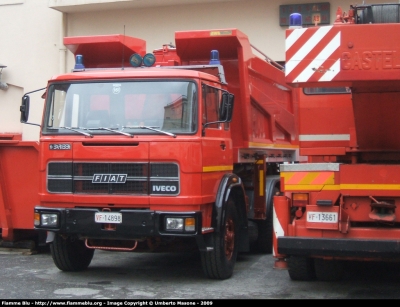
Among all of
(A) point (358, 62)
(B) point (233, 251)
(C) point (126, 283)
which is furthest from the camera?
(B) point (233, 251)

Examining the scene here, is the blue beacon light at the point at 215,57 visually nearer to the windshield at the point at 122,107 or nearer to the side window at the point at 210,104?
the side window at the point at 210,104

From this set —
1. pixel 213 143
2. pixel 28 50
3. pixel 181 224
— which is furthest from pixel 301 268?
pixel 28 50

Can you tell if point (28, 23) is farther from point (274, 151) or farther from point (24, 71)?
point (274, 151)

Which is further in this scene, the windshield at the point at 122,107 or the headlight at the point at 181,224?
the windshield at the point at 122,107

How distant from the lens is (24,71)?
51.2ft

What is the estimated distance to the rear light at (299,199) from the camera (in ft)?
A: 22.4

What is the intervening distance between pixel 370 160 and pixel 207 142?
71.5 inches

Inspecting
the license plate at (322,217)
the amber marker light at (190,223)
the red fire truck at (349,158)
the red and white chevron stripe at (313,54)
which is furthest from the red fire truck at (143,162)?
the red and white chevron stripe at (313,54)

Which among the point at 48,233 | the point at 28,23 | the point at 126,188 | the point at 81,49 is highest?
the point at 28,23

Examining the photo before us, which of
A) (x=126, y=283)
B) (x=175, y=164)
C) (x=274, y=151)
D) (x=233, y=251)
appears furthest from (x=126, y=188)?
(x=274, y=151)

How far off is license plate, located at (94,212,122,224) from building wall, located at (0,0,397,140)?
7.76 m

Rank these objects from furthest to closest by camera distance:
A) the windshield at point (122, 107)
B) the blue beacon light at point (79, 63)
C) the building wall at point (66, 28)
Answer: the building wall at point (66, 28)
the blue beacon light at point (79, 63)
the windshield at point (122, 107)

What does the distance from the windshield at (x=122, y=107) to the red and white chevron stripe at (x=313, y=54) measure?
1.67 meters

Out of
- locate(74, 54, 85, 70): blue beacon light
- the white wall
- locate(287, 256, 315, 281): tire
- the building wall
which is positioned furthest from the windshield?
the white wall
